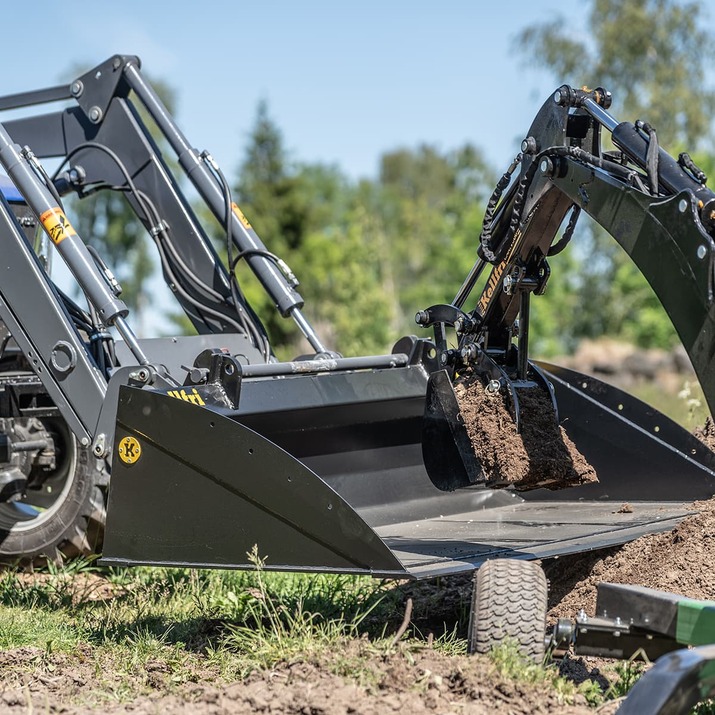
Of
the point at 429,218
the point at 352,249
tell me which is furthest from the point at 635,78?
the point at 429,218

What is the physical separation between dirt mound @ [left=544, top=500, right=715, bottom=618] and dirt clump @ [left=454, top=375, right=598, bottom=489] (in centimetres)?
34

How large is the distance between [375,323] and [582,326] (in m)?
6.96

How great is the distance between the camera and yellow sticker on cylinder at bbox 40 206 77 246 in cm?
486

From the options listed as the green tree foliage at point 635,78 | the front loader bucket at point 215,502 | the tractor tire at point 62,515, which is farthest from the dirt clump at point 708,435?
the green tree foliage at point 635,78

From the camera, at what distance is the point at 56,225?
4895 mm

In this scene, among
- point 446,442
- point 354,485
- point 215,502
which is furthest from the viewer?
point 354,485

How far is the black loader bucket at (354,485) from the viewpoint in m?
3.83

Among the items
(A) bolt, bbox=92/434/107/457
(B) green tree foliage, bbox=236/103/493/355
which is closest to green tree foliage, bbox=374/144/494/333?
(B) green tree foliage, bbox=236/103/493/355

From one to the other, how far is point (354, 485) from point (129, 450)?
1.44 meters

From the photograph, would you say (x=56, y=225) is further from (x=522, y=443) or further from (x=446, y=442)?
(x=522, y=443)

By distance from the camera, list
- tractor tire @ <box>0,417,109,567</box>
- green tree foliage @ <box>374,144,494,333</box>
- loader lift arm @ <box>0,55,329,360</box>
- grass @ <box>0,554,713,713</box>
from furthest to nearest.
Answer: green tree foliage @ <box>374,144,494,333</box>
tractor tire @ <box>0,417,109,567</box>
loader lift arm @ <box>0,55,329,360</box>
grass @ <box>0,554,713,713</box>

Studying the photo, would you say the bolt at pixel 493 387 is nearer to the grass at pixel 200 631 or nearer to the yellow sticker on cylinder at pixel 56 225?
the grass at pixel 200 631

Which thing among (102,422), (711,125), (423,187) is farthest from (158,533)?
(423,187)

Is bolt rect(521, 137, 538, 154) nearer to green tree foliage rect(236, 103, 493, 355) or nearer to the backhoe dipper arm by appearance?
the backhoe dipper arm
